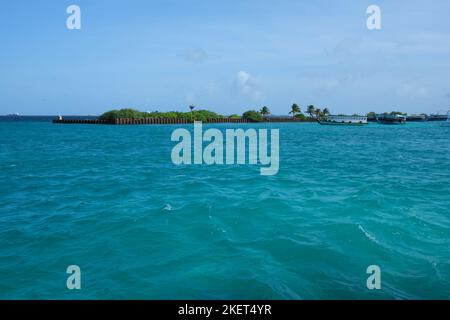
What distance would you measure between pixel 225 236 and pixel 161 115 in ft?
450

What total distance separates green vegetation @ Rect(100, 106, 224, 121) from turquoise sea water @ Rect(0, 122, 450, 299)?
11151cm

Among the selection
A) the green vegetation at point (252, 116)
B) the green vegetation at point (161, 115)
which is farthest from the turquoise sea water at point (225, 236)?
the green vegetation at point (252, 116)

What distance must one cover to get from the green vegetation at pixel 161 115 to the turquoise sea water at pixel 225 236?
112m

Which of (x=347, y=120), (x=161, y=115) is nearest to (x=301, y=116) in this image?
(x=347, y=120)

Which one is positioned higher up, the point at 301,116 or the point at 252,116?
the point at 301,116

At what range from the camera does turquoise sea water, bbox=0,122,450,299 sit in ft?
33.3

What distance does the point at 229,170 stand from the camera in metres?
29.6

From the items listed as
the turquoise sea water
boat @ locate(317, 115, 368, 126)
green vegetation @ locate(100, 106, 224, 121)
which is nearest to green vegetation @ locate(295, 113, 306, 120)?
green vegetation @ locate(100, 106, 224, 121)

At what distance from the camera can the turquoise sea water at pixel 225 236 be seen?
1016 cm

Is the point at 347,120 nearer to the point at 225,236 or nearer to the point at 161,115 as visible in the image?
the point at 161,115

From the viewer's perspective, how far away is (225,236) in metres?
14.0
